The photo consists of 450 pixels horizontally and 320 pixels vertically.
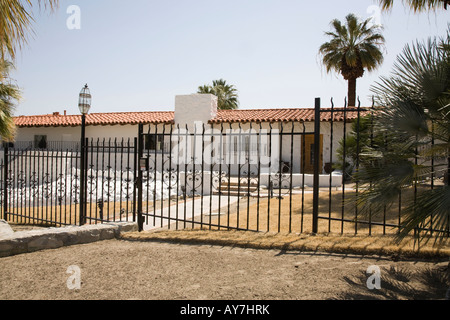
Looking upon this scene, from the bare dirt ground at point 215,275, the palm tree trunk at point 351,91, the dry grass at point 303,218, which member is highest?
the palm tree trunk at point 351,91

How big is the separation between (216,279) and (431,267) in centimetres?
248

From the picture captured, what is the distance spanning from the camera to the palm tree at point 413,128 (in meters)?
3.17

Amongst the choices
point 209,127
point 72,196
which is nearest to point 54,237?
point 72,196

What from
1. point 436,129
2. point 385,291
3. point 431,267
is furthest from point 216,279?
point 436,129

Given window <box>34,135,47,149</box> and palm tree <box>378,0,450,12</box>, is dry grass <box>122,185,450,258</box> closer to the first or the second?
palm tree <box>378,0,450,12</box>

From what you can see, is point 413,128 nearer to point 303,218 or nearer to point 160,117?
point 303,218

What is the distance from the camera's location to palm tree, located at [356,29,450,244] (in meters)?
3.17

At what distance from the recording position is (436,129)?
3367mm

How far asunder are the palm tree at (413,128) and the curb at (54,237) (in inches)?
171

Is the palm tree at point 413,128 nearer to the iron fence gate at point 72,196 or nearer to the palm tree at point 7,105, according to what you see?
the iron fence gate at point 72,196

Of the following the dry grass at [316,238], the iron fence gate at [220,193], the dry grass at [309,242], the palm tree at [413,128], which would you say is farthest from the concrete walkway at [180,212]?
the palm tree at [413,128]

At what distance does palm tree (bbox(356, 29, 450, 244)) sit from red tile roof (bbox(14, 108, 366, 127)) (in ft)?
45.4

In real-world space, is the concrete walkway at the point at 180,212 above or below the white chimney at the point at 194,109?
below
